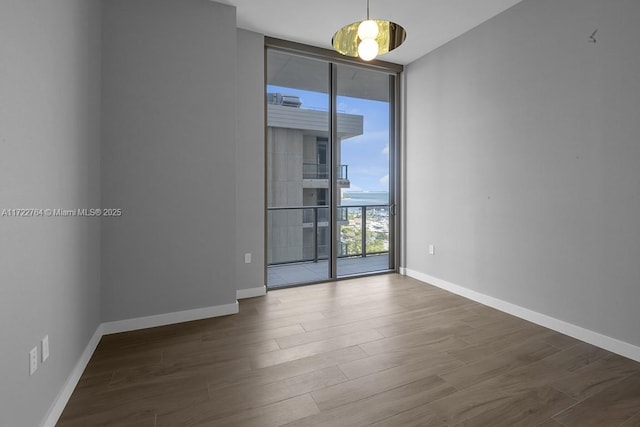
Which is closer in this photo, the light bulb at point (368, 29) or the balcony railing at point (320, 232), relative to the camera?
the light bulb at point (368, 29)

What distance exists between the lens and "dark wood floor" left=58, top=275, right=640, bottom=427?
5.60 feet

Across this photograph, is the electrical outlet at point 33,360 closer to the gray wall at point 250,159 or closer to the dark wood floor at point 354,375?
the dark wood floor at point 354,375

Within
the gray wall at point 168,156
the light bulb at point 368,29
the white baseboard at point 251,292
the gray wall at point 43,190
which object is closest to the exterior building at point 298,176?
the white baseboard at point 251,292

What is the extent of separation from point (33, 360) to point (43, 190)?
0.79 m

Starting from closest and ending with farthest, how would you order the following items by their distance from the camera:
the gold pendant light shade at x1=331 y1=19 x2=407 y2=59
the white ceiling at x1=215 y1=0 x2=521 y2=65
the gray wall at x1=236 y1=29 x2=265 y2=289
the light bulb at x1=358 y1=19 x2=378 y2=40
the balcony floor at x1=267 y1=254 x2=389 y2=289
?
the light bulb at x1=358 y1=19 x2=378 y2=40 → the gold pendant light shade at x1=331 y1=19 x2=407 y2=59 → the white ceiling at x1=215 y1=0 x2=521 y2=65 → the gray wall at x1=236 y1=29 x2=265 y2=289 → the balcony floor at x1=267 y1=254 x2=389 y2=289

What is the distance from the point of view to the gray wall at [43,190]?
4.21 feet

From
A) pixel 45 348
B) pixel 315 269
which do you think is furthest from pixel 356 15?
pixel 45 348

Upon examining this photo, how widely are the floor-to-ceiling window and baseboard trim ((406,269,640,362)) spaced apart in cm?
117

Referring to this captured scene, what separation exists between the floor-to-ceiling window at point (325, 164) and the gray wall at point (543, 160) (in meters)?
0.74

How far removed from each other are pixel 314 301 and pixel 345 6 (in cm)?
299

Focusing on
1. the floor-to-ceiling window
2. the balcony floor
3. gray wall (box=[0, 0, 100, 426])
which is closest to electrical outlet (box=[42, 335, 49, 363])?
gray wall (box=[0, 0, 100, 426])

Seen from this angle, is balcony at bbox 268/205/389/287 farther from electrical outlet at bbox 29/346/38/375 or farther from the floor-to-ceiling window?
electrical outlet at bbox 29/346/38/375

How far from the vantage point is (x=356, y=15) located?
10.8 feet

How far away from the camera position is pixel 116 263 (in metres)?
2.73
